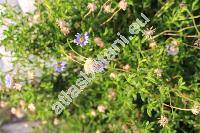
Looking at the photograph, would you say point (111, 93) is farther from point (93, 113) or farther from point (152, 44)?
point (152, 44)

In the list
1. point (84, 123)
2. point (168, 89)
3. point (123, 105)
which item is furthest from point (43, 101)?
point (168, 89)

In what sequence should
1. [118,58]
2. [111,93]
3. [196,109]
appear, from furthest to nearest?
[111,93] → [118,58] → [196,109]

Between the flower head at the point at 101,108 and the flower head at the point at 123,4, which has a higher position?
the flower head at the point at 123,4

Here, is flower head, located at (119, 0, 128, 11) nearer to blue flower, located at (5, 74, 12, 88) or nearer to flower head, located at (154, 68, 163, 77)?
flower head, located at (154, 68, 163, 77)

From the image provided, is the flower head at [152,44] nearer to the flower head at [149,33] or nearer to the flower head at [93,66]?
the flower head at [149,33]

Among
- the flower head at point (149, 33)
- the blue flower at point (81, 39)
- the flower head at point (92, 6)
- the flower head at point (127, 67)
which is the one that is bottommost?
the flower head at point (127, 67)

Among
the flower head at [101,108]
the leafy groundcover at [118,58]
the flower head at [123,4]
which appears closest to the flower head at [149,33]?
the leafy groundcover at [118,58]

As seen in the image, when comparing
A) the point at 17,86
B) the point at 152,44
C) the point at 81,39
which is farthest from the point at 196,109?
the point at 17,86

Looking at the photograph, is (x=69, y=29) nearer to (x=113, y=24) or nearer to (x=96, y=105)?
(x=113, y=24)

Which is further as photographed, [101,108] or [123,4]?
[101,108]

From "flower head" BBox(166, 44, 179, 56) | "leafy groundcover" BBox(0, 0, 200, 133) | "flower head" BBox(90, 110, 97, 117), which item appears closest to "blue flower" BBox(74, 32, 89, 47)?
"leafy groundcover" BBox(0, 0, 200, 133)
